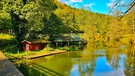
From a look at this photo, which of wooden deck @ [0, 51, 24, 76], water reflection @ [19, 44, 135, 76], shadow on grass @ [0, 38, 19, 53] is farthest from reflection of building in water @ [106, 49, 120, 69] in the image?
shadow on grass @ [0, 38, 19, 53]

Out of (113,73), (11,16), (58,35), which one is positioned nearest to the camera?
(113,73)

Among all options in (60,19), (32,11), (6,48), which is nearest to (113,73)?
(6,48)

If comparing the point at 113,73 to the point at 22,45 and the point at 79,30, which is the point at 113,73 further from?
the point at 79,30

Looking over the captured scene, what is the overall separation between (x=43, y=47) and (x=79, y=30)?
39810 millimetres

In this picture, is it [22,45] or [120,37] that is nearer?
[22,45]

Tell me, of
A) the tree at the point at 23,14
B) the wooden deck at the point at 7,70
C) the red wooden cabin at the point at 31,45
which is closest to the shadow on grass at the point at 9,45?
the red wooden cabin at the point at 31,45

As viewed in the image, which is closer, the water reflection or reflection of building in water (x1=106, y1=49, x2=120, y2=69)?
the water reflection

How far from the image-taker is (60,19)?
60125mm

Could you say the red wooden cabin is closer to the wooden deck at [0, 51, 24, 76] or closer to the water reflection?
the water reflection

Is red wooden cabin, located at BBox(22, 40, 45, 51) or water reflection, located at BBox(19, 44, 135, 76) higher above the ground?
red wooden cabin, located at BBox(22, 40, 45, 51)

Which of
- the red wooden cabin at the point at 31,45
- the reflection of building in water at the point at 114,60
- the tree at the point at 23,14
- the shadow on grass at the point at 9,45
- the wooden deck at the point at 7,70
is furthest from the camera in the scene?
the red wooden cabin at the point at 31,45

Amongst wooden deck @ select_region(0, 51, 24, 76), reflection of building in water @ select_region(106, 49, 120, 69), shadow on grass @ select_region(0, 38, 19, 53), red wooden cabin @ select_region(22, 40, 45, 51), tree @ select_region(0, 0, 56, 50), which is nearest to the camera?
wooden deck @ select_region(0, 51, 24, 76)

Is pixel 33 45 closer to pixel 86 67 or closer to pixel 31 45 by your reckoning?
pixel 31 45

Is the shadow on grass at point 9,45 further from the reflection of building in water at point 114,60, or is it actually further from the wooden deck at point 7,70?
the wooden deck at point 7,70
